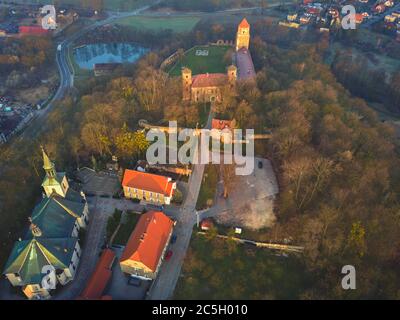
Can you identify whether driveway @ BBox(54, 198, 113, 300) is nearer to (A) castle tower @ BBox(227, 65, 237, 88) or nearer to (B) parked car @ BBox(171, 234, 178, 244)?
(B) parked car @ BBox(171, 234, 178, 244)

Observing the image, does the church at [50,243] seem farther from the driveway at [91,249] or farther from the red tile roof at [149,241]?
the red tile roof at [149,241]

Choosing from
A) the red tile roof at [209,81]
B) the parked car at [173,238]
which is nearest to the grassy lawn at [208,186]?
the parked car at [173,238]

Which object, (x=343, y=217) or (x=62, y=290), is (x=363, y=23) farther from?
(x=62, y=290)

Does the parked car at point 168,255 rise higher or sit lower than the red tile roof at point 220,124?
lower

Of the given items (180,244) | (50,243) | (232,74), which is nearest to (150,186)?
(180,244)

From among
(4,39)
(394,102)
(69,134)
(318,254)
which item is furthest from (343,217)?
(4,39)

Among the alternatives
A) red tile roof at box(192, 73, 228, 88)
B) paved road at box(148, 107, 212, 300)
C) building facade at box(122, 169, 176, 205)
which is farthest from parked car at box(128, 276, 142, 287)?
red tile roof at box(192, 73, 228, 88)
